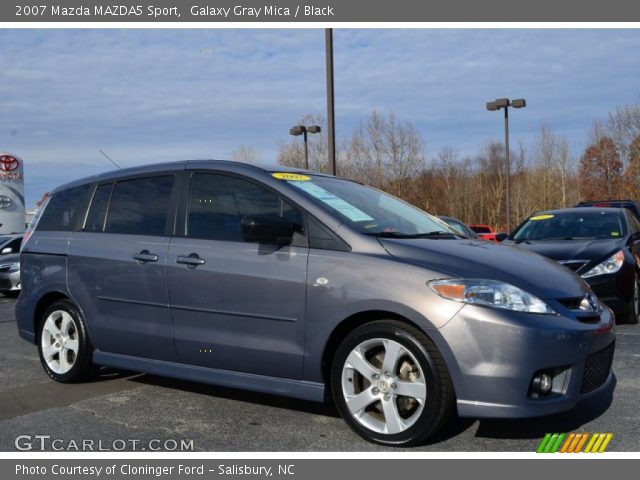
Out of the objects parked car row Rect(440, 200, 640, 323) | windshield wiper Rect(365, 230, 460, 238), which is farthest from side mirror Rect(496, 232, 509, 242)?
windshield wiper Rect(365, 230, 460, 238)

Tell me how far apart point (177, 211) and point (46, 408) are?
1.65 metres

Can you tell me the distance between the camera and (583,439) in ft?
13.0

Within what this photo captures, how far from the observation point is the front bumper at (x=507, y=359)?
3.63 m

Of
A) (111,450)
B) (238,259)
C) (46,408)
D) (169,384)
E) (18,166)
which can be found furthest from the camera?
(18,166)

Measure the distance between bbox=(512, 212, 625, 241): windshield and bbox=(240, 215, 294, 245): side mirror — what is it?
5.46m

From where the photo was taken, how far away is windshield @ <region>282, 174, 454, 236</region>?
4.43 meters

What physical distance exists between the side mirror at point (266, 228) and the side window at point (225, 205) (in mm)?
165

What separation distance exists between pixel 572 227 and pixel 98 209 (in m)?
6.03

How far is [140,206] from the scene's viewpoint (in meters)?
5.28

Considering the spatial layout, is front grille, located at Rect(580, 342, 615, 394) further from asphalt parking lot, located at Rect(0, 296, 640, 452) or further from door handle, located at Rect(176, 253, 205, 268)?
door handle, located at Rect(176, 253, 205, 268)

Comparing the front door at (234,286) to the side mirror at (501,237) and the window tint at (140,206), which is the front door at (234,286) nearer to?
A: the window tint at (140,206)

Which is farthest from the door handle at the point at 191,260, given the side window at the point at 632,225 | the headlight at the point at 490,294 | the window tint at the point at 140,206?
the side window at the point at 632,225
